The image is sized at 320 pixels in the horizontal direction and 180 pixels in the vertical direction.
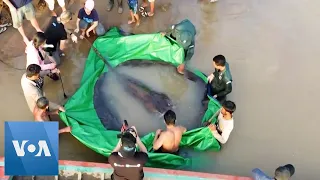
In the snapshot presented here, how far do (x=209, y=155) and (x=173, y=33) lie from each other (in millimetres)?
1667

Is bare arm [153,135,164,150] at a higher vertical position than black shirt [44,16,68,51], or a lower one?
lower

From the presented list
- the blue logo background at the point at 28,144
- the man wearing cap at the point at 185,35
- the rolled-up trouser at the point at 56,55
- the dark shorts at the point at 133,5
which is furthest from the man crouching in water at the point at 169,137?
the dark shorts at the point at 133,5

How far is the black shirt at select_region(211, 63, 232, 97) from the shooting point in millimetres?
5425

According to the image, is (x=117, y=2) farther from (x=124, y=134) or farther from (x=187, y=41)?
(x=124, y=134)

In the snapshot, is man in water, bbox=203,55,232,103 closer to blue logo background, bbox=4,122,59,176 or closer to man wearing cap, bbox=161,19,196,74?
man wearing cap, bbox=161,19,196,74

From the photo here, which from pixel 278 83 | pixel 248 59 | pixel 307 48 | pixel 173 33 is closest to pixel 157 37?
pixel 173 33

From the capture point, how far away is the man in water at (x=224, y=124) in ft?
16.1

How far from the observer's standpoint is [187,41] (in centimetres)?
576

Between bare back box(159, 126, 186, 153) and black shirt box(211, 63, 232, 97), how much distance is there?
787 mm

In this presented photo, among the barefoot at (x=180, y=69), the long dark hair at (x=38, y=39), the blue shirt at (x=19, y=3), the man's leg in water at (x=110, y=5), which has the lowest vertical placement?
the long dark hair at (x=38, y=39)

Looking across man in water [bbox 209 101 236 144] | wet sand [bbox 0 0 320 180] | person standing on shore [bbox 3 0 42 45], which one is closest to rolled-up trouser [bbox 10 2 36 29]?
person standing on shore [bbox 3 0 42 45]

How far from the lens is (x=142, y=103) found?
579cm

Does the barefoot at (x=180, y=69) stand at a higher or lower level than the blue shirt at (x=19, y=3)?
higher

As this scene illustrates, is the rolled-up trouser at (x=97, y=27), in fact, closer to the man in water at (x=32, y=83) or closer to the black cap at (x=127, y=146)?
the man in water at (x=32, y=83)
